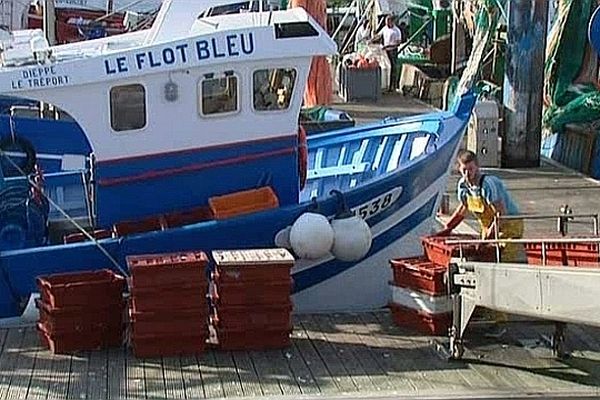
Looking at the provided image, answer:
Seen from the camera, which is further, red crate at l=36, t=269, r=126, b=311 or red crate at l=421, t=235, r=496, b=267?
red crate at l=421, t=235, r=496, b=267

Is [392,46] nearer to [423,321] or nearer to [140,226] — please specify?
[140,226]

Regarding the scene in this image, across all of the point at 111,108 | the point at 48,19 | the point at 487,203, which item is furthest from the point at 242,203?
the point at 48,19

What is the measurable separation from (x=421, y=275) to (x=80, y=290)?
2.50 metres

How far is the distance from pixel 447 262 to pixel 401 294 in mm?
489

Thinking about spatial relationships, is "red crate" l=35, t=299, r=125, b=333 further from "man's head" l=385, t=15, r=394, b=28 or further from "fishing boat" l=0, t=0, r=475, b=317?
"man's head" l=385, t=15, r=394, b=28

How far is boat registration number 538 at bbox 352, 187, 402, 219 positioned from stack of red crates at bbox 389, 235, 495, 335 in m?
1.25

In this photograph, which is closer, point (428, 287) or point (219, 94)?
point (428, 287)

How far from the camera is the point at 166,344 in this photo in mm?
8055

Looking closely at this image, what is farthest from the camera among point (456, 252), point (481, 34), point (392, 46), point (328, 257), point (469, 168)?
point (392, 46)

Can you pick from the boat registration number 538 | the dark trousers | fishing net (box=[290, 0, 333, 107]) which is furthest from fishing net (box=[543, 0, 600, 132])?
the boat registration number 538

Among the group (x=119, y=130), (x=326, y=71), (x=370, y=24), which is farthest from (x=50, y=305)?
(x=370, y=24)

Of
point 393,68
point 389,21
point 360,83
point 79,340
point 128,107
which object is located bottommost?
point 393,68

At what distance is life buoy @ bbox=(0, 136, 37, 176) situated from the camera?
11000 mm

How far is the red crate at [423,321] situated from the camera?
845 centimetres
